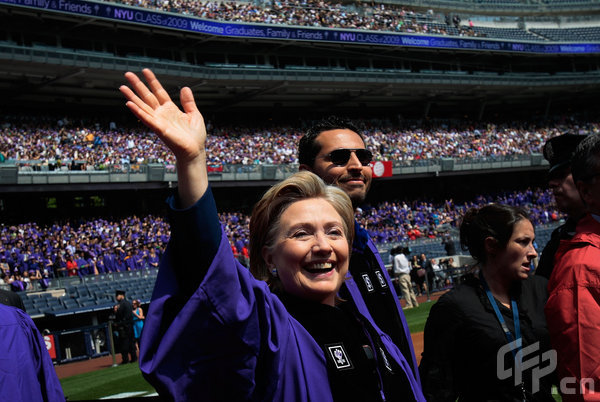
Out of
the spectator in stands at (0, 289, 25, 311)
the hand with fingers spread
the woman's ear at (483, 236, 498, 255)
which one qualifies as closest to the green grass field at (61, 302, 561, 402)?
the spectator in stands at (0, 289, 25, 311)

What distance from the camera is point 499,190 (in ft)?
137

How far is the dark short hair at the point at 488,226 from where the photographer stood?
3363 mm

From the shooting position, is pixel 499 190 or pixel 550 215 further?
pixel 499 190

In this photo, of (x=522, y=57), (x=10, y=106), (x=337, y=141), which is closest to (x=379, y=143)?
(x=522, y=57)

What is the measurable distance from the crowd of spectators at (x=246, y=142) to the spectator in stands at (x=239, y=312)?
84.8 feet

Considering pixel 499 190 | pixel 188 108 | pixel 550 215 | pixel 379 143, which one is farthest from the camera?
pixel 499 190

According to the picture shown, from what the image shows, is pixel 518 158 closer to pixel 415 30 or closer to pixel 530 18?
pixel 415 30

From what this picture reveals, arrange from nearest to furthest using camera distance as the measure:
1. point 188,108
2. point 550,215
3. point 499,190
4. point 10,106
→ point 188,108
point 10,106
point 550,215
point 499,190

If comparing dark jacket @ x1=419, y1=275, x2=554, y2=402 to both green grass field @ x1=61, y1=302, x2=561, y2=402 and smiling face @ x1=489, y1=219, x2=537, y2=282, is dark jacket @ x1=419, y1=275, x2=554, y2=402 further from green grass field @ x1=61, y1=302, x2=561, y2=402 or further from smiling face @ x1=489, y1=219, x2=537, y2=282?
green grass field @ x1=61, y1=302, x2=561, y2=402

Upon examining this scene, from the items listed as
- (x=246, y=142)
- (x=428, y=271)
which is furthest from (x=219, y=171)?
(x=428, y=271)

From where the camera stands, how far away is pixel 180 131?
1.77 metres

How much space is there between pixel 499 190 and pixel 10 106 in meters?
31.9

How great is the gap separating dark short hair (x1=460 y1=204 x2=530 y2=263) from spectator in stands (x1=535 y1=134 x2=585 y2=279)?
549 millimetres

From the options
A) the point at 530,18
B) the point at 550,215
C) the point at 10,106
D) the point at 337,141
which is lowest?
the point at 550,215
